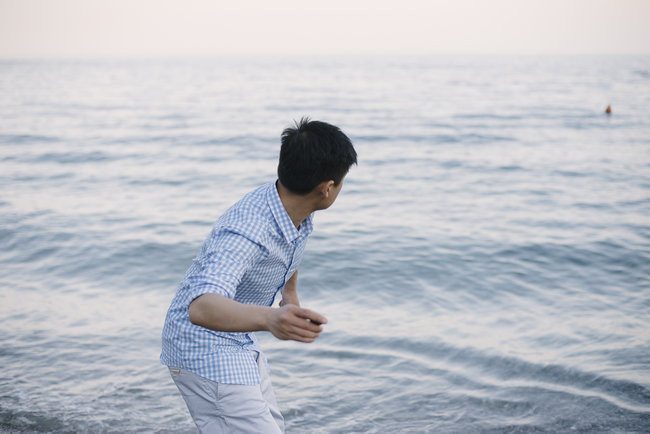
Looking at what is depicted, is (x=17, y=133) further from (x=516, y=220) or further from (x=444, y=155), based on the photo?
(x=516, y=220)

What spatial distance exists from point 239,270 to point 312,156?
0.56m

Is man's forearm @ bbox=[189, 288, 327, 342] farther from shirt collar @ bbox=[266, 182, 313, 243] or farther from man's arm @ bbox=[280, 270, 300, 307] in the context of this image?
man's arm @ bbox=[280, 270, 300, 307]

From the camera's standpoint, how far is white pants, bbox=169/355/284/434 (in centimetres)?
246

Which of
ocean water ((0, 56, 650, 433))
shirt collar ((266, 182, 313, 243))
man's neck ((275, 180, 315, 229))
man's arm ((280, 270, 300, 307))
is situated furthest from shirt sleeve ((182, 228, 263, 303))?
ocean water ((0, 56, 650, 433))

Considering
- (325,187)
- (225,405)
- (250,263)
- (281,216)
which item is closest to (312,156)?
(325,187)

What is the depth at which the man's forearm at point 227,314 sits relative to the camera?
6.61 feet

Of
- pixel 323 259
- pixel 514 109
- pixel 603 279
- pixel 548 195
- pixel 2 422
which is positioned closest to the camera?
pixel 2 422

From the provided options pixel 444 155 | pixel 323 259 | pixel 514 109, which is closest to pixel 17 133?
pixel 444 155

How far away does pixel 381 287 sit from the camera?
8.52 metres

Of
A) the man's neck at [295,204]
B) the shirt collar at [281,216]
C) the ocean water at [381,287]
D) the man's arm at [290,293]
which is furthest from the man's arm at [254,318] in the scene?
the ocean water at [381,287]

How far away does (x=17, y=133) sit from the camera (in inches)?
982

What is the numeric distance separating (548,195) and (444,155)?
6.41 metres

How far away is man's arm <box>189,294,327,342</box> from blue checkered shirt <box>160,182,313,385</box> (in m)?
0.12

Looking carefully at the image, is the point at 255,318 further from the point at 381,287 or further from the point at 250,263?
the point at 381,287
